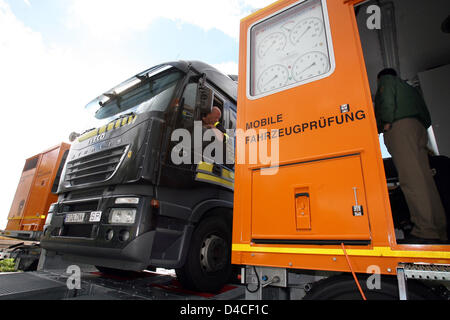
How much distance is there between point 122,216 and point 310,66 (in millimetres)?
2164

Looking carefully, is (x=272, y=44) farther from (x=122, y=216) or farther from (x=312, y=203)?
(x=122, y=216)

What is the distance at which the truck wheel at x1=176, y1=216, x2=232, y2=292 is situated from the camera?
2.81 meters

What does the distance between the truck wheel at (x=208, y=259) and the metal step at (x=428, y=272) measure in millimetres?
2168

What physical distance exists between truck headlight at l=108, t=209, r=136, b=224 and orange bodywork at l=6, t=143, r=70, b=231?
5097 millimetres

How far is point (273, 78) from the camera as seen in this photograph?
1970 millimetres

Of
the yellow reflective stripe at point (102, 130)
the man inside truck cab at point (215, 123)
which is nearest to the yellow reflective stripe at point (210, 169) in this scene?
the man inside truck cab at point (215, 123)

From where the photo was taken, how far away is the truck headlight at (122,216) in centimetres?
234

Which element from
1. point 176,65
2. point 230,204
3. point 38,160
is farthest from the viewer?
point 38,160

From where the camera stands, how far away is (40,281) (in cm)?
281

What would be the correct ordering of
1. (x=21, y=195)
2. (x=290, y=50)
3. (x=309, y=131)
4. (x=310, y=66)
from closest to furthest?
(x=309, y=131) < (x=310, y=66) < (x=290, y=50) < (x=21, y=195)

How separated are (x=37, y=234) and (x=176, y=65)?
19.6 ft

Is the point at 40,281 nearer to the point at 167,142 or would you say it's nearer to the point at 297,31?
the point at 167,142

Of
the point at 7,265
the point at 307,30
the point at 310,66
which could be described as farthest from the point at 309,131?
the point at 7,265

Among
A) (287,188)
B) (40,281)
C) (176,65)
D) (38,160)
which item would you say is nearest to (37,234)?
(38,160)
